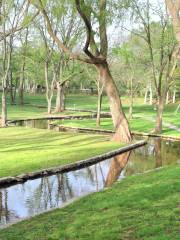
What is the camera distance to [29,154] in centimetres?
2244

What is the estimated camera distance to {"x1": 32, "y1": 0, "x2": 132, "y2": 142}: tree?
2477 cm

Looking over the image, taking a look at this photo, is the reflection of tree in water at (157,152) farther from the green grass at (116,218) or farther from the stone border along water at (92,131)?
the green grass at (116,218)

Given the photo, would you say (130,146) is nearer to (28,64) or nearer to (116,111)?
(116,111)

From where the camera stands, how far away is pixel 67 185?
58.0 feet

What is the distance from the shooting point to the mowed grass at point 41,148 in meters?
19.6

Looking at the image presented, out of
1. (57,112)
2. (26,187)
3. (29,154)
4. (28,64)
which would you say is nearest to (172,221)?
(26,187)

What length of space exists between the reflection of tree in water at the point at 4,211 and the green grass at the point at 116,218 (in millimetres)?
1446

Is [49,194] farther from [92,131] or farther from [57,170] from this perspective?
[92,131]

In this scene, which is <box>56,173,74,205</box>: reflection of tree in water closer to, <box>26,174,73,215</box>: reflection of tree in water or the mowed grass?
<box>26,174,73,215</box>: reflection of tree in water

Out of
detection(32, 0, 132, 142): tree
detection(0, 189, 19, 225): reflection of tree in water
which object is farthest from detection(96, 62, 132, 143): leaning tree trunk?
detection(0, 189, 19, 225): reflection of tree in water

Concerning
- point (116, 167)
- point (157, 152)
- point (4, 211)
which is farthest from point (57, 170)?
point (157, 152)

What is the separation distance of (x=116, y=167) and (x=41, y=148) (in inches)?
205

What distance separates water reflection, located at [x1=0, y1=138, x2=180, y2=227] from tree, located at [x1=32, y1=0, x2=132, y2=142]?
122 inches

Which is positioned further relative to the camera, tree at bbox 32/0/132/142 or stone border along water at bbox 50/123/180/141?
stone border along water at bbox 50/123/180/141
